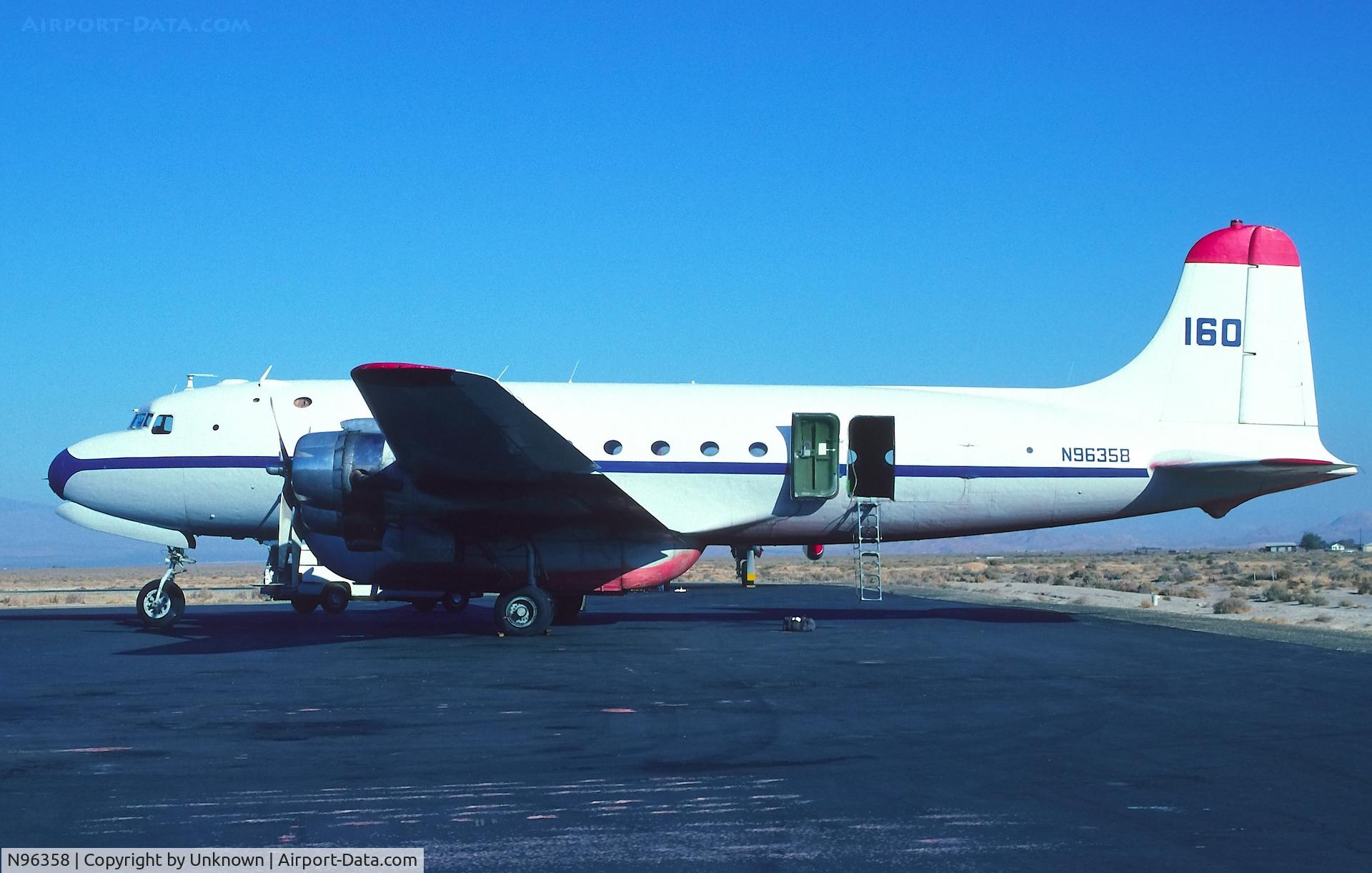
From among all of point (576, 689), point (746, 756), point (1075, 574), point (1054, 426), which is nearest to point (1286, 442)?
point (1054, 426)

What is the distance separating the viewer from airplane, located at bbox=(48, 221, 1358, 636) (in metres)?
19.9

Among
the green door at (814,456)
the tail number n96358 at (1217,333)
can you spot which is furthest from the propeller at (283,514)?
the tail number n96358 at (1217,333)

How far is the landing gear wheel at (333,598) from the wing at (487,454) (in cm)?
905

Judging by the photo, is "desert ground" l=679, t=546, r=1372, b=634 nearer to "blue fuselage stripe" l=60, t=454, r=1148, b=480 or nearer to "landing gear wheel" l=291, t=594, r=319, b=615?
"blue fuselage stripe" l=60, t=454, r=1148, b=480

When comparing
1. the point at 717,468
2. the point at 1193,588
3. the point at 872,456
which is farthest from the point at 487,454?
the point at 1193,588

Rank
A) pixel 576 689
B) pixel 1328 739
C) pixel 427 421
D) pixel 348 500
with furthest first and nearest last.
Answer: pixel 348 500 → pixel 427 421 → pixel 576 689 → pixel 1328 739

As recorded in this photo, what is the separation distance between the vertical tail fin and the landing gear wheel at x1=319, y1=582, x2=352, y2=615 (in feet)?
55.8

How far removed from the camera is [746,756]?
902cm

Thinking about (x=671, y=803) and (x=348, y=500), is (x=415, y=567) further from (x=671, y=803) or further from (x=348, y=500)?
(x=671, y=803)

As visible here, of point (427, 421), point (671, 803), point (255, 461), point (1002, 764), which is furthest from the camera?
point (255, 461)

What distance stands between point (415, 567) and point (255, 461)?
13.0ft

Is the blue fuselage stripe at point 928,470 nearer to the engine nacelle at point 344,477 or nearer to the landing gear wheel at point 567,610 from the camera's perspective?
the landing gear wheel at point 567,610

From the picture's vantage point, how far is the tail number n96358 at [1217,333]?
22578mm

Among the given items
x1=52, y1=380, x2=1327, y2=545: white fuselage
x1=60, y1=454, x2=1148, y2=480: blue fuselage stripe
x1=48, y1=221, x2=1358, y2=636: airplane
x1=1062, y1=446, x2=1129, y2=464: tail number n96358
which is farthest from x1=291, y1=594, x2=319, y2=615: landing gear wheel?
x1=1062, y1=446, x2=1129, y2=464: tail number n96358
